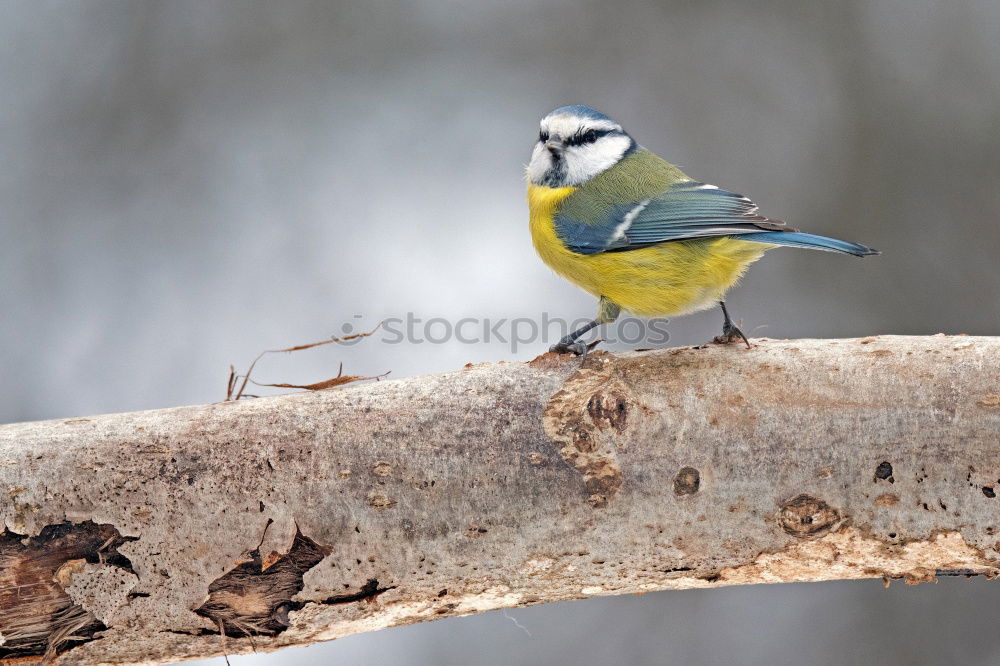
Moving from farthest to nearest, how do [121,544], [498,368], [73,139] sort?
1. [73,139]
2. [498,368]
3. [121,544]

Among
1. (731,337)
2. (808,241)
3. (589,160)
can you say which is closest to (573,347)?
(731,337)

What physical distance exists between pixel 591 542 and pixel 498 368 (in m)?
0.42

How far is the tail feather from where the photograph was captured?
5.90 feet

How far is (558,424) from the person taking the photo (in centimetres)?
168

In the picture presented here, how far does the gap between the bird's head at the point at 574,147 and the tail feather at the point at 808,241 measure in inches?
22.4

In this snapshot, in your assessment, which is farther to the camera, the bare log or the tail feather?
the tail feather

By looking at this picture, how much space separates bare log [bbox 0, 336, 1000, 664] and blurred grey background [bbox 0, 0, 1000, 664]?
172cm

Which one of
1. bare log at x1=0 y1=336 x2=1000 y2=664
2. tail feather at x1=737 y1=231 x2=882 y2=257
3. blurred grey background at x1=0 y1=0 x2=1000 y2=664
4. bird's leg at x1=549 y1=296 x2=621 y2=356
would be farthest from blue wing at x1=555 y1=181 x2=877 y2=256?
blurred grey background at x1=0 y1=0 x2=1000 y2=664

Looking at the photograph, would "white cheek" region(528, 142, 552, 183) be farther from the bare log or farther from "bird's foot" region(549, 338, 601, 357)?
the bare log

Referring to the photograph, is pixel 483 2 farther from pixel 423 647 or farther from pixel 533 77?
pixel 423 647

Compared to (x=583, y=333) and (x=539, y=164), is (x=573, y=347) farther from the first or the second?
(x=539, y=164)

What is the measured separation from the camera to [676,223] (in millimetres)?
2121

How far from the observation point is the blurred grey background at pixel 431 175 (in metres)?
3.34

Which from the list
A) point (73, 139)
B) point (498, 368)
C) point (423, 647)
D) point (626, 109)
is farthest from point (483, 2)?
point (423, 647)
